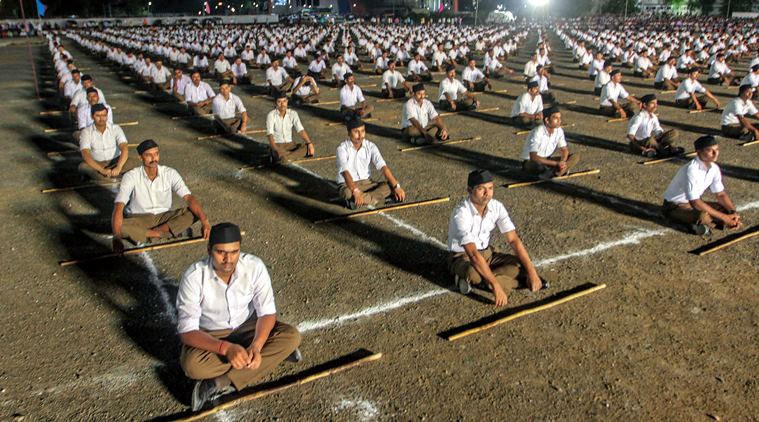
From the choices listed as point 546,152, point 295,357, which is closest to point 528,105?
point 546,152

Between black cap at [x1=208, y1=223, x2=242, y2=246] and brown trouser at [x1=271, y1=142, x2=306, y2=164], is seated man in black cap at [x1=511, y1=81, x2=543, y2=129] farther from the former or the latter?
black cap at [x1=208, y1=223, x2=242, y2=246]

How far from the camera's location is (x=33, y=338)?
16.1ft

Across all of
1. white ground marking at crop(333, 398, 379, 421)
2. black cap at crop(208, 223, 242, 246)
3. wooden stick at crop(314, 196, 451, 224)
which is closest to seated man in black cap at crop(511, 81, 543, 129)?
wooden stick at crop(314, 196, 451, 224)

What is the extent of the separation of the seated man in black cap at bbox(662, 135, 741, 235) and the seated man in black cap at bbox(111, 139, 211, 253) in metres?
5.41

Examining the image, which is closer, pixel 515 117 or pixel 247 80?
pixel 515 117

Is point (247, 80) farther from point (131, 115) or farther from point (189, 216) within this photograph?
point (189, 216)

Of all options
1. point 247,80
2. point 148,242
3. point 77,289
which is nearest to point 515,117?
point 148,242

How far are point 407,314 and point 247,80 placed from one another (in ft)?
57.1

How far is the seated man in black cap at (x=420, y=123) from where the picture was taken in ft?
37.2

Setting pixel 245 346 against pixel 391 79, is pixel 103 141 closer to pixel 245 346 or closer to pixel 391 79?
pixel 245 346

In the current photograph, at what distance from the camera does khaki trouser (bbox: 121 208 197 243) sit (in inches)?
253

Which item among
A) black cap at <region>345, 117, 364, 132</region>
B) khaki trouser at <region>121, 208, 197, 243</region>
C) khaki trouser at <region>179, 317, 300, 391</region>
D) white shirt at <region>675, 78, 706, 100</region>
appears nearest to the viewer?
khaki trouser at <region>179, 317, 300, 391</region>

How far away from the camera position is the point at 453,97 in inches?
584

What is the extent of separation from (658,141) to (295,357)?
8210 mm
